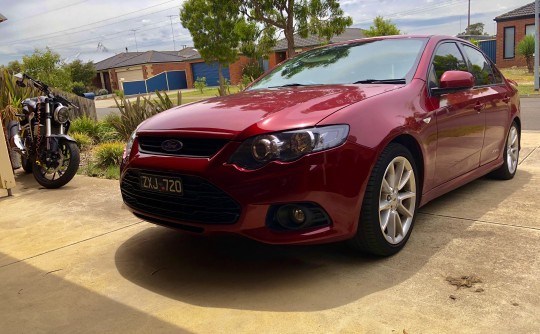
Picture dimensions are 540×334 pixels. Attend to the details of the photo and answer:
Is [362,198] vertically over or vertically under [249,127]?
under

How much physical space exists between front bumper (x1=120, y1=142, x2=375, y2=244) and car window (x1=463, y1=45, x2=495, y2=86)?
7.87 ft

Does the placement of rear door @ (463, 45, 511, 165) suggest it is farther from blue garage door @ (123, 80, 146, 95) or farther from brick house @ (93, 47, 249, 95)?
blue garage door @ (123, 80, 146, 95)

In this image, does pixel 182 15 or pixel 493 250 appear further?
pixel 182 15

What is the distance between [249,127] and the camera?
9.30 feet

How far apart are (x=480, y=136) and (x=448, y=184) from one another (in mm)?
730

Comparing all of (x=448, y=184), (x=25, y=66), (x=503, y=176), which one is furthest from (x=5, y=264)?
(x=25, y=66)

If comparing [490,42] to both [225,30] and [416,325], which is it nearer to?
[225,30]

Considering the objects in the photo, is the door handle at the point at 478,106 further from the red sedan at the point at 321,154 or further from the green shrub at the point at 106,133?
the green shrub at the point at 106,133

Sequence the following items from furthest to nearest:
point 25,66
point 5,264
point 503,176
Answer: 1. point 25,66
2. point 503,176
3. point 5,264

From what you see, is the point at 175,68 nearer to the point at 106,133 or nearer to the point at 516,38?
the point at 516,38

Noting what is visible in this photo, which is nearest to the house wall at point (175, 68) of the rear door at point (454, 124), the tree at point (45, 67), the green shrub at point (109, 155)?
the tree at point (45, 67)

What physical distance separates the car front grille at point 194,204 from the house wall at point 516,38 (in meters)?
32.4

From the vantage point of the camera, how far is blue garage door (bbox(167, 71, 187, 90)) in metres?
55.4

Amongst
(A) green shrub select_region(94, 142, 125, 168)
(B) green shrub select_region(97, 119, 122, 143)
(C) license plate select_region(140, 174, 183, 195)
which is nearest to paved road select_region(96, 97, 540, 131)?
(B) green shrub select_region(97, 119, 122, 143)
